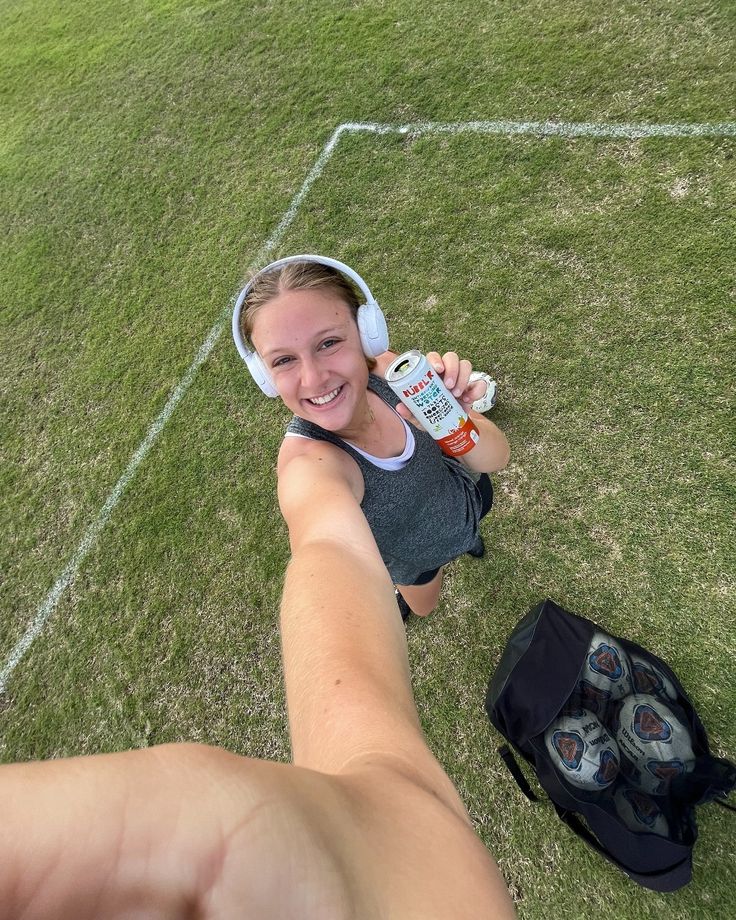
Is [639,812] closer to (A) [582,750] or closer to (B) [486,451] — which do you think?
(A) [582,750]

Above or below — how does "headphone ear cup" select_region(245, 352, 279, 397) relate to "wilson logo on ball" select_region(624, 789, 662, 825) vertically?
above

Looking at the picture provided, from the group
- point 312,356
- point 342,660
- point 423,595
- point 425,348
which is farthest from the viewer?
point 425,348

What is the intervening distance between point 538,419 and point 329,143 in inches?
114

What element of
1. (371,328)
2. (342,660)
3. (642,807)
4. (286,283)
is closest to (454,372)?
(371,328)

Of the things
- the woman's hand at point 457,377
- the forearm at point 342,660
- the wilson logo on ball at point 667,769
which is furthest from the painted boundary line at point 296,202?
the wilson logo on ball at point 667,769

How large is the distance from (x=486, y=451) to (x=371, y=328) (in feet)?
2.15

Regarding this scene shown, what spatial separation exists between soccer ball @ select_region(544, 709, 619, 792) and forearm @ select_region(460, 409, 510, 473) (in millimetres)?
1027

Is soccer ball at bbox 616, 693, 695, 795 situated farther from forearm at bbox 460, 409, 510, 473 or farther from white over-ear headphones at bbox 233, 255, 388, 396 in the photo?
white over-ear headphones at bbox 233, 255, 388, 396

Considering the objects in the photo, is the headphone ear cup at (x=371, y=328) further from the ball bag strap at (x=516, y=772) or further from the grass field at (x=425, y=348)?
the ball bag strap at (x=516, y=772)

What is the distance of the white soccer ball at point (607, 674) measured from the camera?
2133mm

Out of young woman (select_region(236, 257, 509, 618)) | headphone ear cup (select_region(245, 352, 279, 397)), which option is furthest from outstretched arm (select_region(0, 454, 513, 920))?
headphone ear cup (select_region(245, 352, 279, 397))

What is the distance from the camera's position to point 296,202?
13.2ft

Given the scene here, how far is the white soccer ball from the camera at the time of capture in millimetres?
2133

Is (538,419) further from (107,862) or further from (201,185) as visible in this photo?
(201,185)
